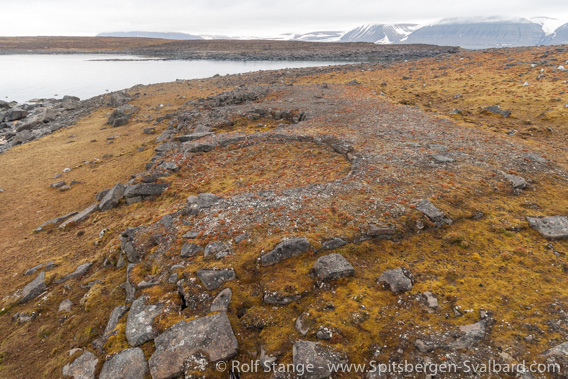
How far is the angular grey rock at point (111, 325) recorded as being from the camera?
31.9ft

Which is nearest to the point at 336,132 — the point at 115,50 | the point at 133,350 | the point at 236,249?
the point at 236,249

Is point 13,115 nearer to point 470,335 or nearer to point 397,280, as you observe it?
point 397,280

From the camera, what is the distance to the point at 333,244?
11891 millimetres

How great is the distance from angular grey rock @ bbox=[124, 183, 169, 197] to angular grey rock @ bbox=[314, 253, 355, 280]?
43.6 feet

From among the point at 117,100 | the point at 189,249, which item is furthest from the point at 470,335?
the point at 117,100

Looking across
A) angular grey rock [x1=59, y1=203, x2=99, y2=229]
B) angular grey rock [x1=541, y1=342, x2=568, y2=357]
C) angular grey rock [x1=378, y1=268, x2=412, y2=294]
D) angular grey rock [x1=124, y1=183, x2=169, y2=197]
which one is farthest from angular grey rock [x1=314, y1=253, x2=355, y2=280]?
angular grey rock [x1=59, y1=203, x2=99, y2=229]

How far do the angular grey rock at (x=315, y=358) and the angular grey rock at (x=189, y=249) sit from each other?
6.23m

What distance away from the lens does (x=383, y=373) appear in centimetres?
728

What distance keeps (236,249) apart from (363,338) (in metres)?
6.08

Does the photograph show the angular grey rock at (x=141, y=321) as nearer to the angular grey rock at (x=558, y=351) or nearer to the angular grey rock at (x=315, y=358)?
the angular grey rock at (x=315, y=358)

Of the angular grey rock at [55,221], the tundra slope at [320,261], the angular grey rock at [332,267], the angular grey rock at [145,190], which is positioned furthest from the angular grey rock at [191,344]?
the angular grey rock at [55,221]

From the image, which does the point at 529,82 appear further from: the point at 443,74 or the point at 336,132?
the point at 336,132

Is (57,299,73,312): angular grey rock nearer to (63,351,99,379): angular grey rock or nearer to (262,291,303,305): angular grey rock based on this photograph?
(63,351,99,379): angular grey rock

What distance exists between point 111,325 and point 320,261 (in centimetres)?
813
